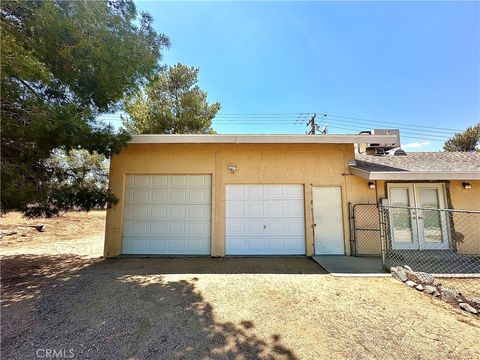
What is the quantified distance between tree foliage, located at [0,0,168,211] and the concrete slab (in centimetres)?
638

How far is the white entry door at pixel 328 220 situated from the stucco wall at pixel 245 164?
213mm

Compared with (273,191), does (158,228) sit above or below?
below

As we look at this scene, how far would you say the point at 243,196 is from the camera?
22.2ft

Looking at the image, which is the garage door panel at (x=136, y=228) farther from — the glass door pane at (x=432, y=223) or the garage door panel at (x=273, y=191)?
the glass door pane at (x=432, y=223)

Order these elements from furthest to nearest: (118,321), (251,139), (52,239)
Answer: (52,239)
(251,139)
(118,321)

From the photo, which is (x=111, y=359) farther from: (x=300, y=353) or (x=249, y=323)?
(x=300, y=353)

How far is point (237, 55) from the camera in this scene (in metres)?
9.05

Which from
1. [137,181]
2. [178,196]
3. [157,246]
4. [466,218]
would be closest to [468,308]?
[466,218]

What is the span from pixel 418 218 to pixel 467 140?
873 inches

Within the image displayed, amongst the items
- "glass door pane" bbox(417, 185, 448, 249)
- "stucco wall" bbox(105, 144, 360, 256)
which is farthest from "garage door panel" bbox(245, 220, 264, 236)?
"glass door pane" bbox(417, 185, 448, 249)

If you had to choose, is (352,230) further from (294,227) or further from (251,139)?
(251,139)

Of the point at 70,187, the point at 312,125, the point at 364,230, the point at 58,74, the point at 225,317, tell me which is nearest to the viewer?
the point at 225,317

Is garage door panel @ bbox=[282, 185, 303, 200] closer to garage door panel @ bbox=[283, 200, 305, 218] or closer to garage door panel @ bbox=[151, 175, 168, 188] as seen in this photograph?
garage door panel @ bbox=[283, 200, 305, 218]

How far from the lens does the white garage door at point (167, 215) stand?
6.65 meters
